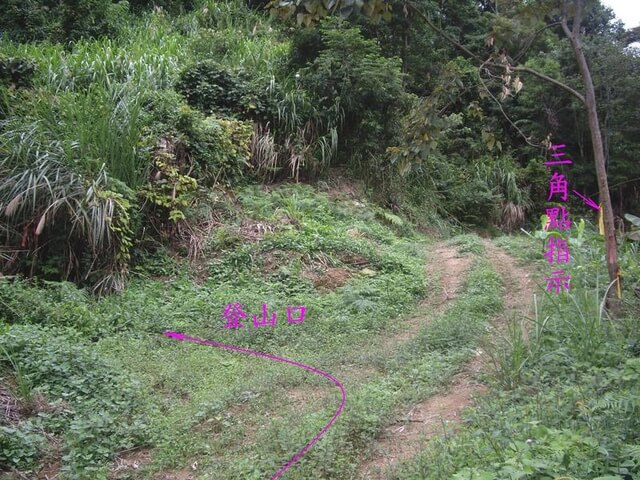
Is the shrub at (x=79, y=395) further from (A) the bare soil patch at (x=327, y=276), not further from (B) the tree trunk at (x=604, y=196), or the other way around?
(B) the tree trunk at (x=604, y=196)

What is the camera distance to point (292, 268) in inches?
265

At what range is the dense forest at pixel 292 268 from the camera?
321 cm

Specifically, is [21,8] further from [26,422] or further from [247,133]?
[26,422]

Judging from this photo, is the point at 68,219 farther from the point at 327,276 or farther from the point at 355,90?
the point at 355,90

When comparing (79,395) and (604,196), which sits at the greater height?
(604,196)

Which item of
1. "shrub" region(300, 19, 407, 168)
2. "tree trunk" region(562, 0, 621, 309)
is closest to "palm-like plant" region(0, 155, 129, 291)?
"tree trunk" region(562, 0, 621, 309)

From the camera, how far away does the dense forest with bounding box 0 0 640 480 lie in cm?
321

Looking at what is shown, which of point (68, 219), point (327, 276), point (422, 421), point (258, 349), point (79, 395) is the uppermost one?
point (68, 219)

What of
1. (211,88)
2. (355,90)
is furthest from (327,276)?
(355,90)

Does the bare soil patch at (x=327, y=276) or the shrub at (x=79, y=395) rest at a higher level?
the bare soil patch at (x=327, y=276)

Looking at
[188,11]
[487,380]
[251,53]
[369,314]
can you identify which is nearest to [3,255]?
[369,314]

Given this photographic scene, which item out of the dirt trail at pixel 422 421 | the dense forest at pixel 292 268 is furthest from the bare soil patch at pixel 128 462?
the dirt trail at pixel 422 421

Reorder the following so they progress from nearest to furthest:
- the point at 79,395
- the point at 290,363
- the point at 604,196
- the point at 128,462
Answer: the point at 128,462
the point at 79,395
the point at 604,196
the point at 290,363

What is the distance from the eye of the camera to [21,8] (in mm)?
12078
